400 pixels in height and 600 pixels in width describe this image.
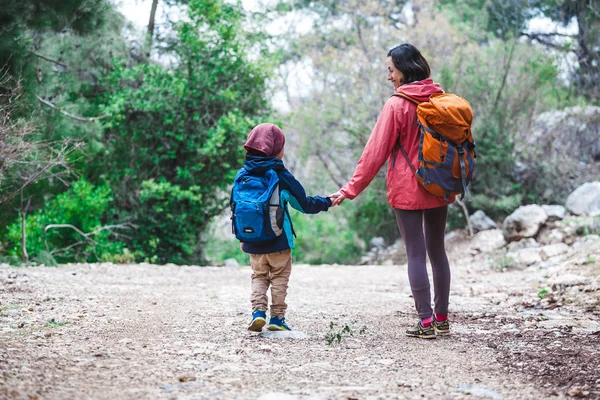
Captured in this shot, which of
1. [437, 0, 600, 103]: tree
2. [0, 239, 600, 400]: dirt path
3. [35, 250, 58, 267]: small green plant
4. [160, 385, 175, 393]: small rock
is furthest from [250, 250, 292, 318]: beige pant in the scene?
[437, 0, 600, 103]: tree

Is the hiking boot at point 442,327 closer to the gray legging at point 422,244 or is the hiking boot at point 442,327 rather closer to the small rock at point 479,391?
the gray legging at point 422,244

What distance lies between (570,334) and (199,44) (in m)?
10.5

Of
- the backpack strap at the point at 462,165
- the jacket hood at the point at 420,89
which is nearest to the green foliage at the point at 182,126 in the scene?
the jacket hood at the point at 420,89

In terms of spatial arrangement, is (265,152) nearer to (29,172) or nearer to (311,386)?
(311,386)

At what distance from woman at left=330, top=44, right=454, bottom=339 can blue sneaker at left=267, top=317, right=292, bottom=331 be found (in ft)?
2.81

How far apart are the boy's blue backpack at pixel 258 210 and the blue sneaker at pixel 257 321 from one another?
1.62 ft

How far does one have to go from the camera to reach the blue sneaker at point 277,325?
418 centimetres

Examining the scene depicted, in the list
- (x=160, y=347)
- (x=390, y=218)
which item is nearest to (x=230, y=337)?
(x=160, y=347)

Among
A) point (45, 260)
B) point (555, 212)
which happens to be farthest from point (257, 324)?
point (555, 212)

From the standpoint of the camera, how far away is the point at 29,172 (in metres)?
8.52

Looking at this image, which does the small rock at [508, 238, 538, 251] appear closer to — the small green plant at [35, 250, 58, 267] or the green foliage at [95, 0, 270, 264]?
the green foliage at [95, 0, 270, 264]

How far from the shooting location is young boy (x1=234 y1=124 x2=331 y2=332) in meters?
4.14

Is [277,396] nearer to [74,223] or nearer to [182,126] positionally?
[74,223]

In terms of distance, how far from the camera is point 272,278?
13.9 feet
